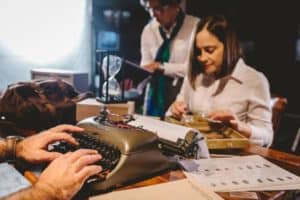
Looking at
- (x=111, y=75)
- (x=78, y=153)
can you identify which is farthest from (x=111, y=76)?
(x=78, y=153)

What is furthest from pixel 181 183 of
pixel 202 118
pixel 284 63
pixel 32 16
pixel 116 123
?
pixel 284 63

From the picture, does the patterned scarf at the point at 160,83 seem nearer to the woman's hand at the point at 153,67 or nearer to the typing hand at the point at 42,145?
the woman's hand at the point at 153,67

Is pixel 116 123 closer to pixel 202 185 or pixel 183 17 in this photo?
pixel 202 185

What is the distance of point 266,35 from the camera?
12.9 ft

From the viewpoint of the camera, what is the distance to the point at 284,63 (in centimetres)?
388

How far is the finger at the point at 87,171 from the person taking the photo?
0.90 meters

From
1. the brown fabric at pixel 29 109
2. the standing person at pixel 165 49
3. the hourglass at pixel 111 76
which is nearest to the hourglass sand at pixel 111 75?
the hourglass at pixel 111 76

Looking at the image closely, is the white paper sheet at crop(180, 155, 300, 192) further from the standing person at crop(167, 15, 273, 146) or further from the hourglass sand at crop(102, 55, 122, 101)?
the hourglass sand at crop(102, 55, 122, 101)

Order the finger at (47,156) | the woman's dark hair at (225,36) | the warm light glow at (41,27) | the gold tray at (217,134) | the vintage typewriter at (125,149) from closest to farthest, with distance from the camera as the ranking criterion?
the vintage typewriter at (125,149)
the finger at (47,156)
the gold tray at (217,134)
the woman's dark hair at (225,36)
the warm light glow at (41,27)

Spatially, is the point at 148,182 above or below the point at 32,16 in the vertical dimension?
below

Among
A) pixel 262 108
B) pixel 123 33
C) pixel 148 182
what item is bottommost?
pixel 148 182

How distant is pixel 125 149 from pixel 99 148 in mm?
88

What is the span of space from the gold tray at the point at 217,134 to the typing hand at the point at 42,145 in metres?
0.48

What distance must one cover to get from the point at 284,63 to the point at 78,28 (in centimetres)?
208
